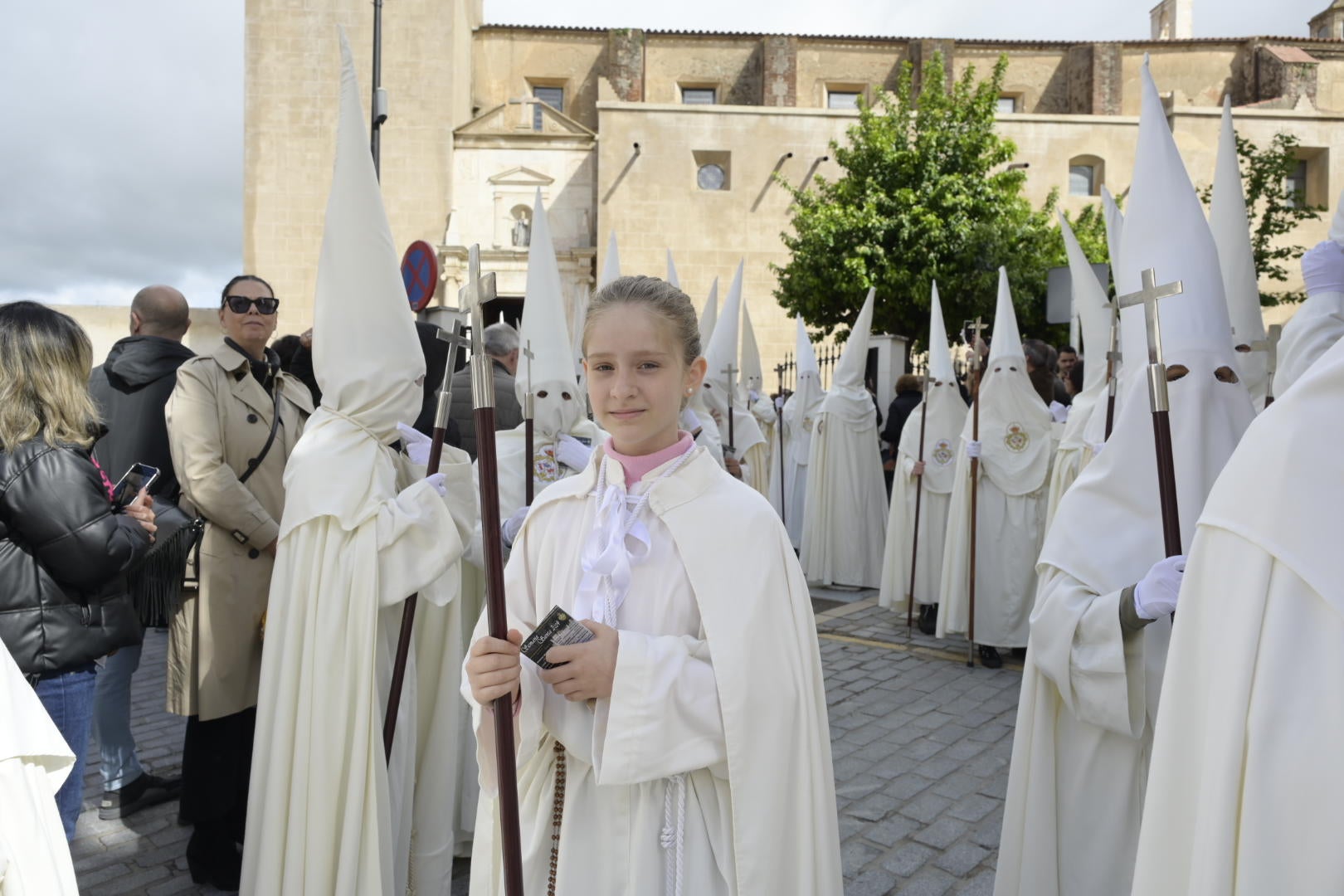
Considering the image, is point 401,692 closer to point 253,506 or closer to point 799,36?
point 253,506

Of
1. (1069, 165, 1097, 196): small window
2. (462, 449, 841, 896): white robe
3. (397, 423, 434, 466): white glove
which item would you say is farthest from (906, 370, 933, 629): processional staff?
(1069, 165, 1097, 196): small window

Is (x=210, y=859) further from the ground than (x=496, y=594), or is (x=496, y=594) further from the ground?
(x=496, y=594)

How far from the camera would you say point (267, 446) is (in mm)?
3764

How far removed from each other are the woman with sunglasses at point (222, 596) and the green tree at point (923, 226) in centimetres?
1804

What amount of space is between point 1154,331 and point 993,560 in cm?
505

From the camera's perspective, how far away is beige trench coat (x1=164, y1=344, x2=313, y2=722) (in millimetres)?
3500

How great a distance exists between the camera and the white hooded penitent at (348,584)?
2.89m

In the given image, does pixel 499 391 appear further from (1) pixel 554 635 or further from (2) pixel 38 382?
(1) pixel 554 635

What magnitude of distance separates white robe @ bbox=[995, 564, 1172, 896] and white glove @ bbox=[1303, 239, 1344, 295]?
2.36 meters

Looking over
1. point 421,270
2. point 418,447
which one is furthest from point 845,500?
point 418,447

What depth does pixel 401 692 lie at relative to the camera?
3227 mm

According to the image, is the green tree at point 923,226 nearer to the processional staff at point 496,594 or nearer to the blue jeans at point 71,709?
the blue jeans at point 71,709

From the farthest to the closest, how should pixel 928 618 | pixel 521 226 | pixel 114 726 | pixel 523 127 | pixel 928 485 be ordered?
pixel 523 127 → pixel 521 226 → pixel 928 485 → pixel 928 618 → pixel 114 726

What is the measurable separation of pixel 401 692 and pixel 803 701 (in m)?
1.77
